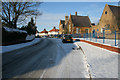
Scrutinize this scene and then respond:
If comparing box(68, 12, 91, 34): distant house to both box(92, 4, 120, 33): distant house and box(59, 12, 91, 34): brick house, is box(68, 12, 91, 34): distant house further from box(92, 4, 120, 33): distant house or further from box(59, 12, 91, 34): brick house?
box(92, 4, 120, 33): distant house

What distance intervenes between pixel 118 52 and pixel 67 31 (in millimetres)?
48726

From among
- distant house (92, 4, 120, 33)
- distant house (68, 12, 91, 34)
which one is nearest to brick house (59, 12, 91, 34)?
distant house (68, 12, 91, 34)

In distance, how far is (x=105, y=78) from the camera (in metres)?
4.04

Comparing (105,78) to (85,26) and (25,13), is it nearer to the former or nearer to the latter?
(25,13)

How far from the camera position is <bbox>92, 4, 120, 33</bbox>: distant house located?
32.1 meters

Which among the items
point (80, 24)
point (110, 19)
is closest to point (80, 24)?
point (80, 24)

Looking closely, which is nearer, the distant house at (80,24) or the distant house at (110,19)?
the distant house at (110,19)

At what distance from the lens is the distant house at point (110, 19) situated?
32.1 metres

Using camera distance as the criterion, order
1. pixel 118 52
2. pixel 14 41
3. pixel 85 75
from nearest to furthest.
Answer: pixel 85 75
pixel 118 52
pixel 14 41

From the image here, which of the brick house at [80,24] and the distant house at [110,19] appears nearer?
the distant house at [110,19]

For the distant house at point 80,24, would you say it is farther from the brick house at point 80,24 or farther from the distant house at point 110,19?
the distant house at point 110,19

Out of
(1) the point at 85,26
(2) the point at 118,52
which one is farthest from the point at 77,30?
(2) the point at 118,52

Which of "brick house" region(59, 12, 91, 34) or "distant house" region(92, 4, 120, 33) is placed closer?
"distant house" region(92, 4, 120, 33)

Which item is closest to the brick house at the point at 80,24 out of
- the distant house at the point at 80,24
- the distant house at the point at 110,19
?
the distant house at the point at 80,24
